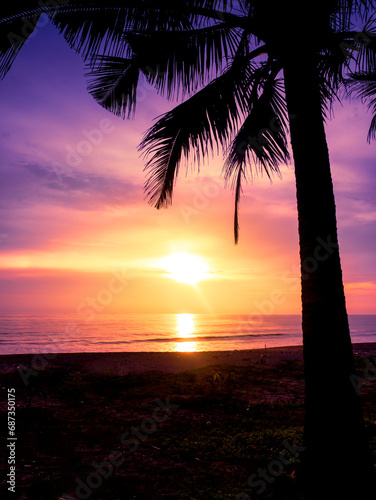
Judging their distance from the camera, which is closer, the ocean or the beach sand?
the beach sand

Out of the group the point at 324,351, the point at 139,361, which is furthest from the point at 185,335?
the point at 324,351

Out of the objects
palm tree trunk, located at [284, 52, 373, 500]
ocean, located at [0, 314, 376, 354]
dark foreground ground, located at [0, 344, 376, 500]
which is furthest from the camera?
ocean, located at [0, 314, 376, 354]

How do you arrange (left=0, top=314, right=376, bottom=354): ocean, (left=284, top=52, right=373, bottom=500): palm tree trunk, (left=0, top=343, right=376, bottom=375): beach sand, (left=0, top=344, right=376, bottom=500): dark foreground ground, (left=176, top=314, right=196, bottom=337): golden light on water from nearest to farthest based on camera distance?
(left=284, top=52, right=373, bottom=500): palm tree trunk → (left=0, top=344, right=376, bottom=500): dark foreground ground → (left=0, top=343, right=376, bottom=375): beach sand → (left=0, top=314, right=376, bottom=354): ocean → (left=176, top=314, right=196, bottom=337): golden light on water

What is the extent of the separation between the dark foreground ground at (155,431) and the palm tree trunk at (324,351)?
1.46 ft

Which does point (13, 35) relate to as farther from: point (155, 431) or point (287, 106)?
point (155, 431)

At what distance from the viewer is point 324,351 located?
3.68m

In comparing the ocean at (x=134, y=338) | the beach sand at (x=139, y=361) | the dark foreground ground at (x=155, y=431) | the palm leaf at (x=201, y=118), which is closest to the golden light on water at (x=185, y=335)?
the ocean at (x=134, y=338)

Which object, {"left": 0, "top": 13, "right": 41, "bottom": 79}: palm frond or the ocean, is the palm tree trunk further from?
the ocean

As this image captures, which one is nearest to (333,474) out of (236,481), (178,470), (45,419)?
(236,481)

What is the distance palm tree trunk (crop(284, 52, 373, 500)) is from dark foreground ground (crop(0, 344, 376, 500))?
1.46 feet

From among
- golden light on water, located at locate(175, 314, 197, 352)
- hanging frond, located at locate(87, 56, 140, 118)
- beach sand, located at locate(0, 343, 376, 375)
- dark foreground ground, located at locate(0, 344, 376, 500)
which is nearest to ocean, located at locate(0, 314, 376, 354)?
golden light on water, located at locate(175, 314, 197, 352)

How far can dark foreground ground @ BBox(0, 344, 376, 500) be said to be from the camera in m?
3.69

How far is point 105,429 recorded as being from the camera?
543 cm

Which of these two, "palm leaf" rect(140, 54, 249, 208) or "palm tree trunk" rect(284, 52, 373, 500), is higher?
"palm leaf" rect(140, 54, 249, 208)
